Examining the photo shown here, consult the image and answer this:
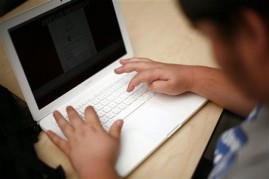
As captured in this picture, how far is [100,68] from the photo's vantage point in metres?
0.97

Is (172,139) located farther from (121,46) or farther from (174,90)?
(121,46)

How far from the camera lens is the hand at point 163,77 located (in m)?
0.87

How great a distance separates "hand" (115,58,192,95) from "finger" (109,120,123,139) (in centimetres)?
15

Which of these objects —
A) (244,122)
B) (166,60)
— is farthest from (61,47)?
(244,122)

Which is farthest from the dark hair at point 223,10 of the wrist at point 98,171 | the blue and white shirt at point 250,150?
the wrist at point 98,171

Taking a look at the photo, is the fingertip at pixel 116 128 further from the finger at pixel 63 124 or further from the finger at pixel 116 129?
the finger at pixel 63 124

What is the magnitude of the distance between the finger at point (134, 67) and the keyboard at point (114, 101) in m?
0.04

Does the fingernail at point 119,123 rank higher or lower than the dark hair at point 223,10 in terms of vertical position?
lower

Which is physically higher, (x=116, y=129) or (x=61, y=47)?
(x=61, y=47)

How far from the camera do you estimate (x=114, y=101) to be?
2.93 ft

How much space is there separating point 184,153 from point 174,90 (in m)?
0.19

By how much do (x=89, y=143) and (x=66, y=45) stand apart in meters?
0.31

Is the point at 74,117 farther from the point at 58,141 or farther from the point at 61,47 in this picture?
the point at 61,47

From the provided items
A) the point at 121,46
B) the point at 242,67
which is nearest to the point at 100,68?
the point at 121,46
